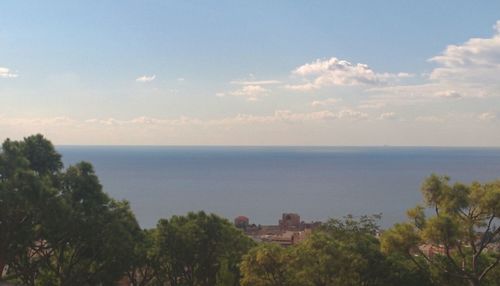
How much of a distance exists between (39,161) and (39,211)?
338 centimetres

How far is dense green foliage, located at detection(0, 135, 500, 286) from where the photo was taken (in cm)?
1712

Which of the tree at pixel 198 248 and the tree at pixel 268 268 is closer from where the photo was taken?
the tree at pixel 268 268

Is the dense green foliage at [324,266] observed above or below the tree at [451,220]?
below

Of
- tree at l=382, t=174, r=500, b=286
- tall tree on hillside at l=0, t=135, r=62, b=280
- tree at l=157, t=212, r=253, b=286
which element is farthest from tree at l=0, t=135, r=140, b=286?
tree at l=382, t=174, r=500, b=286

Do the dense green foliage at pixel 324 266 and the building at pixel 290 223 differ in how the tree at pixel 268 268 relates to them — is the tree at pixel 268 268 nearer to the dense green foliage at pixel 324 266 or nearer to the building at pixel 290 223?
the dense green foliage at pixel 324 266

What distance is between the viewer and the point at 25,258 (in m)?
21.8

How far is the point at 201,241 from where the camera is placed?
914 inches

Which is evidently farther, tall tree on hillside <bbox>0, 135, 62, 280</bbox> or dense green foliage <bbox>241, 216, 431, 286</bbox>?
dense green foliage <bbox>241, 216, 431, 286</bbox>


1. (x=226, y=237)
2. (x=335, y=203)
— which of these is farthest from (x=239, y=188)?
(x=226, y=237)

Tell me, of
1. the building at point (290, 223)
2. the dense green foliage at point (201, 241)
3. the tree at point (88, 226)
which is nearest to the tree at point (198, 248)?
the dense green foliage at point (201, 241)

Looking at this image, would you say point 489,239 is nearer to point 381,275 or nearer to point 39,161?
point 381,275

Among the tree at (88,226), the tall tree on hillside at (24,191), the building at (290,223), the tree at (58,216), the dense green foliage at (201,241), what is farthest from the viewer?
the building at (290,223)

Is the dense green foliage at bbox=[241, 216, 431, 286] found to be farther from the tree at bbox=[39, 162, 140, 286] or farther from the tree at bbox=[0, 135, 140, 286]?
the tree at bbox=[0, 135, 140, 286]

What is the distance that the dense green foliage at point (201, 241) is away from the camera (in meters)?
Result: 17.1
